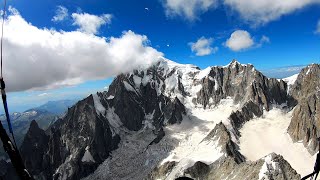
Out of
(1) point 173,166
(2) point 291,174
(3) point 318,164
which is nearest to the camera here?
(3) point 318,164

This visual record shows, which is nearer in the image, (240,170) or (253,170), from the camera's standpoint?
(253,170)

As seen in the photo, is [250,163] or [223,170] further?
[223,170]

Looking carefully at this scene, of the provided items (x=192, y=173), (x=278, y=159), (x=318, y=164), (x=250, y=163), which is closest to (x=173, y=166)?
(x=192, y=173)

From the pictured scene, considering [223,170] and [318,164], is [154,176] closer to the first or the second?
[223,170]

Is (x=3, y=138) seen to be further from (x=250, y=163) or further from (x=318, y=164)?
(x=250, y=163)

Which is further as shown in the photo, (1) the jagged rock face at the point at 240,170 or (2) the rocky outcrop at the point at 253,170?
(1) the jagged rock face at the point at 240,170

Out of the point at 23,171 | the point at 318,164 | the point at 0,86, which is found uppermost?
the point at 0,86

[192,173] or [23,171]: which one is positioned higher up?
[23,171]

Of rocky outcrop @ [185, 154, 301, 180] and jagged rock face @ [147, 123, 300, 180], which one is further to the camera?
jagged rock face @ [147, 123, 300, 180]

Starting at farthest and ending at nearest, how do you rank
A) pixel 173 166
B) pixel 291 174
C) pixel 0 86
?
1. pixel 173 166
2. pixel 291 174
3. pixel 0 86

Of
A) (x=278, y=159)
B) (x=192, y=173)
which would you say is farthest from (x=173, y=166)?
(x=278, y=159)

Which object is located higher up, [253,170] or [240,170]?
[253,170]
